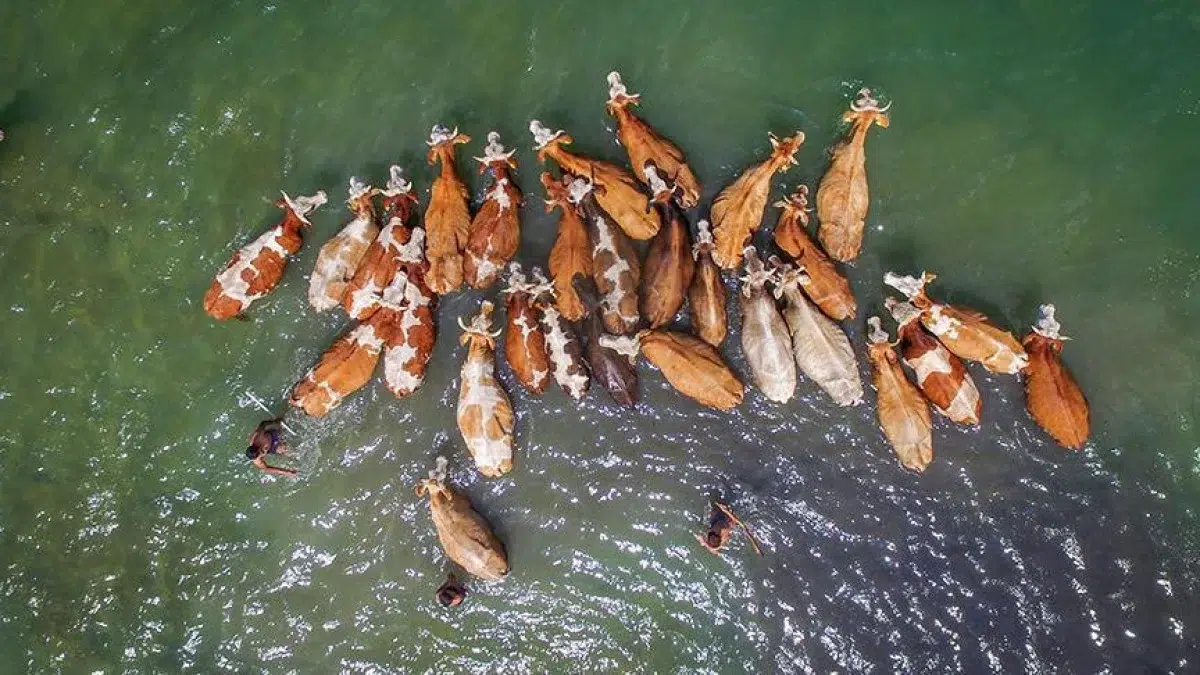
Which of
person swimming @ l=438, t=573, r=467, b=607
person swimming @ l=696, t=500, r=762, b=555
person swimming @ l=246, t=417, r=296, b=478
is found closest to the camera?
person swimming @ l=696, t=500, r=762, b=555

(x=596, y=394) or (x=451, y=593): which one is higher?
(x=596, y=394)

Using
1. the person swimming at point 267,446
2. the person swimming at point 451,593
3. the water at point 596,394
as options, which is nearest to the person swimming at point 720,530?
the water at point 596,394

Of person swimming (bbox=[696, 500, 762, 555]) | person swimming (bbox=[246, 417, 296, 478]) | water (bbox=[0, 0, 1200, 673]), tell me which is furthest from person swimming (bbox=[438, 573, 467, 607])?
person swimming (bbox=[696, 500, 762, 555])

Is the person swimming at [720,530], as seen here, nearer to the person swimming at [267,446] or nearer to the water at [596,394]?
the water at [596,394]

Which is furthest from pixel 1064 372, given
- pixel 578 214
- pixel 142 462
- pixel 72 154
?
pixel 72 154

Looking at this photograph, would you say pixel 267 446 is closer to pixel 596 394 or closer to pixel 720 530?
pixel 596 394

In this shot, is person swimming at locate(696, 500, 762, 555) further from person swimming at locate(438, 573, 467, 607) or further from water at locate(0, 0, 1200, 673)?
person swimming at locate(438, 573, 467, 607)

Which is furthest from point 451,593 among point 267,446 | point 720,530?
point 720,530
